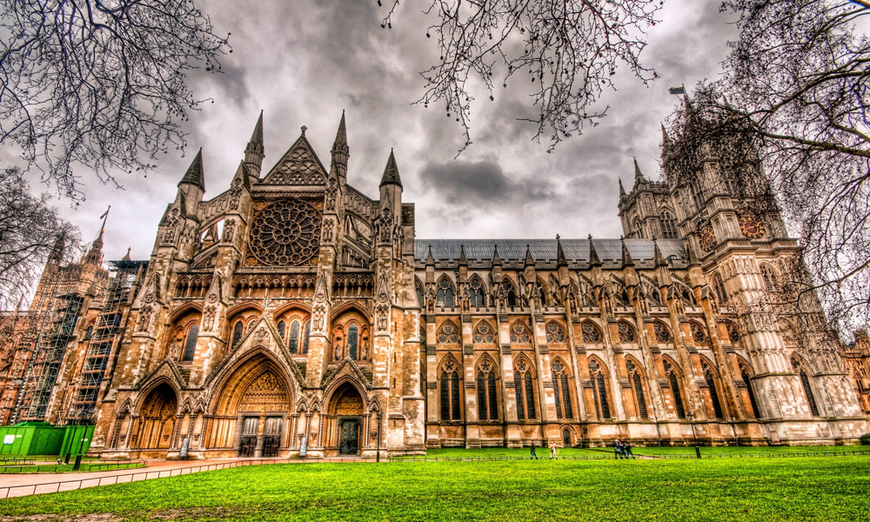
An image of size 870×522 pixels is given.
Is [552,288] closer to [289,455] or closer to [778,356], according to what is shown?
[778,356]

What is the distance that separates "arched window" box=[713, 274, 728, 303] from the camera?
128 feet

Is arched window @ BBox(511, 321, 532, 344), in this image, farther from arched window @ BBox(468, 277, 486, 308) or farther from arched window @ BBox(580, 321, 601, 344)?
arched window @ BBox(580, 321, 601, 344)

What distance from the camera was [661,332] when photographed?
120ft

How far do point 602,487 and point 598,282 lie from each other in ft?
101

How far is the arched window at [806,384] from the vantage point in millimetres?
34031

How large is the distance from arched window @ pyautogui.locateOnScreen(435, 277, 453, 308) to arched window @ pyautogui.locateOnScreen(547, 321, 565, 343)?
931 cm

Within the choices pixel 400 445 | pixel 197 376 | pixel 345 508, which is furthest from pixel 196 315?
pixel 345 508

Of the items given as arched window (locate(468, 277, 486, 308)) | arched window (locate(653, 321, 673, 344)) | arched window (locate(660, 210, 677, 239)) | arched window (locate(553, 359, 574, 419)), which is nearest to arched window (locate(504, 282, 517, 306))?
arched window (locate(468, 277, 486, 308))

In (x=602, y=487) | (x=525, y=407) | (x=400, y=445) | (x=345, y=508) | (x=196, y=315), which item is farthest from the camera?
(x=525, y=407)

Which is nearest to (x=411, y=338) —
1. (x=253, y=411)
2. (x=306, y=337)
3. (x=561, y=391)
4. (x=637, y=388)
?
(x=306, y=337)

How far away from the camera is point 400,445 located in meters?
22.2

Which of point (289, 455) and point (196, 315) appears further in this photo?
point (196, 315)

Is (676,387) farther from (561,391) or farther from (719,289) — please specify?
(719,289)

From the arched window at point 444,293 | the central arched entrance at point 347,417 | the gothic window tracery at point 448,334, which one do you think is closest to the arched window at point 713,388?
the gothic window tracery at point 448,334
